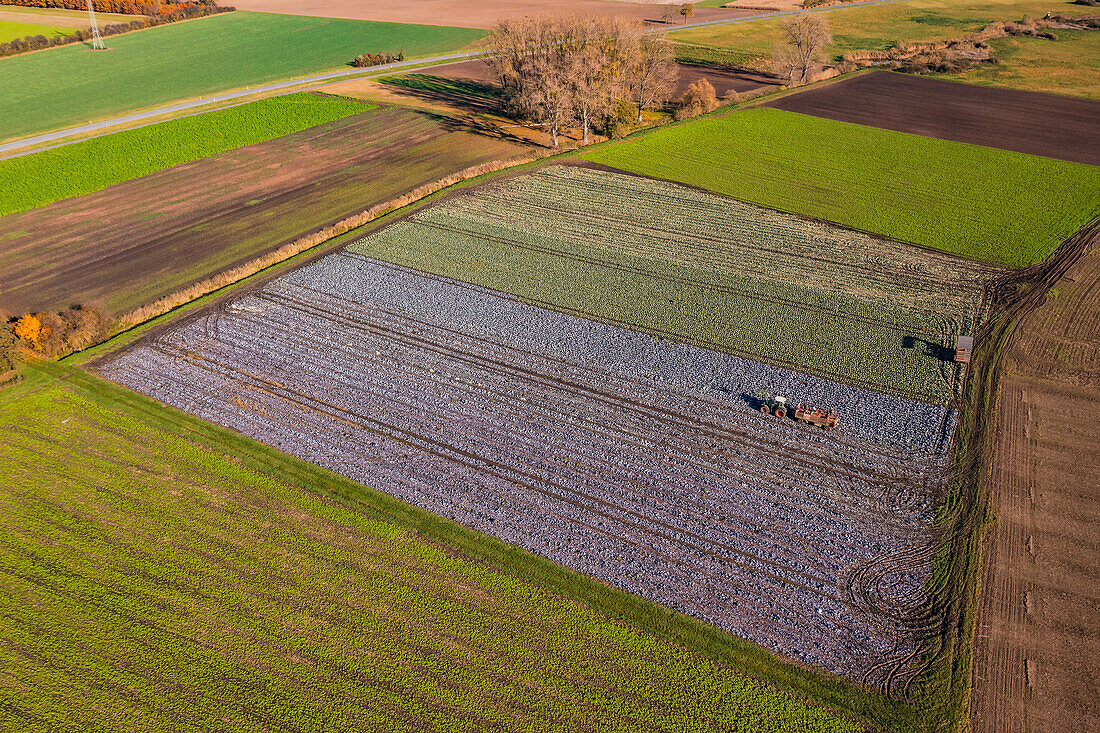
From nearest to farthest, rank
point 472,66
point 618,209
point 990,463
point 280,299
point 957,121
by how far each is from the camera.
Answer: point 990,463 < point 280,299 < point 618,209 < point 957,121 < point 472,66

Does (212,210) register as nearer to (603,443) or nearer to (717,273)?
(717,273)

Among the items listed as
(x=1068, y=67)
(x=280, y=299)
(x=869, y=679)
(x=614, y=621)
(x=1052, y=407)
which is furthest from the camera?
(x=1068, y=67)

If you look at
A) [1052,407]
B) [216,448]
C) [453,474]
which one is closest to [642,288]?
[453,474]

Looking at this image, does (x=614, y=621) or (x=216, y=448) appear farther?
(x=216, y=448)

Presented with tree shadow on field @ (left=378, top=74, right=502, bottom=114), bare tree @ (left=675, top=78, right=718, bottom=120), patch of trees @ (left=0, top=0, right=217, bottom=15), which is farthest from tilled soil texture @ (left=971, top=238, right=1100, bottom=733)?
patch of trees @ (left=0, top=0, right=217, bottom=15)

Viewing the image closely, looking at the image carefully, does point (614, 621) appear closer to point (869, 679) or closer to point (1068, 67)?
point (869, 679)

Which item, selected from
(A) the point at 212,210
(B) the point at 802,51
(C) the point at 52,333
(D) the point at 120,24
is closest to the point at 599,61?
(B) the point at 802,51
